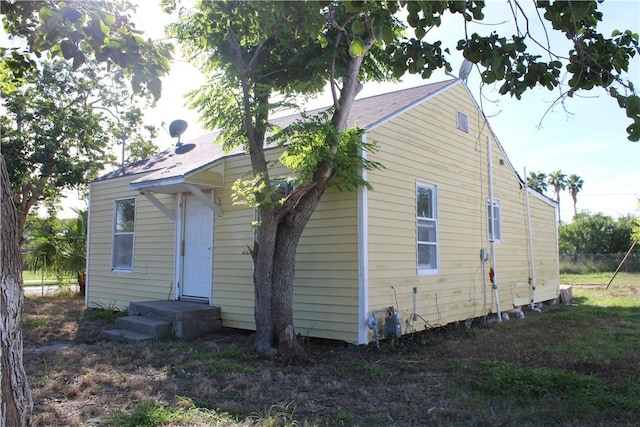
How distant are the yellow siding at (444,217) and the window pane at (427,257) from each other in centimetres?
22

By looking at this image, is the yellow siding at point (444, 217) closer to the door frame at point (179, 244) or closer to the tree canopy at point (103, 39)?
the door frame at point (179, 244)

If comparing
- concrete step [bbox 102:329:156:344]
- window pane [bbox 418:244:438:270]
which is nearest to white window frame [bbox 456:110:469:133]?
window pane [bbox 418:244:438:270]

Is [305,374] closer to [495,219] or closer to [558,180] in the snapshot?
[495,219]

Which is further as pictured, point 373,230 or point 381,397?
point 373,230

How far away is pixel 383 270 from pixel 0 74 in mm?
5483

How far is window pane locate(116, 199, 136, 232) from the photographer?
37.0 feet

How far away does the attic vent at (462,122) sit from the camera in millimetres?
10445

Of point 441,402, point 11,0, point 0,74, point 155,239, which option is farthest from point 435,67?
point 155,239

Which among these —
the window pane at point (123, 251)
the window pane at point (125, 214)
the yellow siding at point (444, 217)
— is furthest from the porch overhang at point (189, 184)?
the yellow siding at point (444, 217)

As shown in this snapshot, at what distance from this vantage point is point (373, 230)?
748 cm

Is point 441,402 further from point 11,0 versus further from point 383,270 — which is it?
point 11,0

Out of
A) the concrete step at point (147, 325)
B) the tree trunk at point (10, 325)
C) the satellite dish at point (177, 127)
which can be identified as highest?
the satellite dish at point (177, 127)

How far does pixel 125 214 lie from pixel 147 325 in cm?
416

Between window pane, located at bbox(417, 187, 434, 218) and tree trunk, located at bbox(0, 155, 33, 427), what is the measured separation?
6.96 meters
